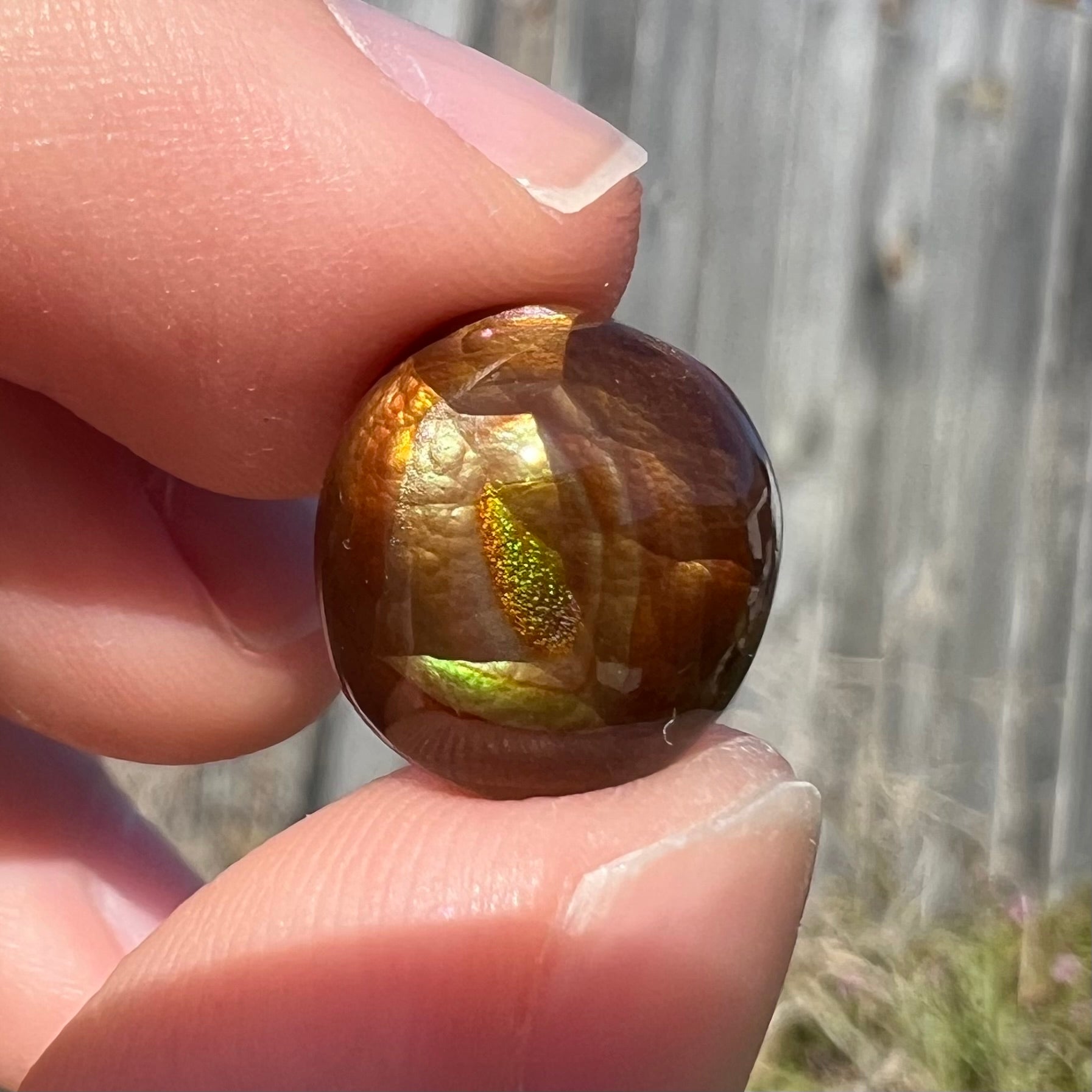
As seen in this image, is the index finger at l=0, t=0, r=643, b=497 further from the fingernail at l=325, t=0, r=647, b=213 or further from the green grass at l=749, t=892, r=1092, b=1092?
the green grass at l=749, t=892, r=1092, b=1092

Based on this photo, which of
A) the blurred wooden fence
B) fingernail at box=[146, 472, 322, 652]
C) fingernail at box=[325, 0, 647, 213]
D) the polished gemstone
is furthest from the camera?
the blurred wooden fence

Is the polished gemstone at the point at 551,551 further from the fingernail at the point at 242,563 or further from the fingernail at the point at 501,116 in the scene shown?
the fingernail at the point at 242,563

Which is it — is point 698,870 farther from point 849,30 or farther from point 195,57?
point 849,30

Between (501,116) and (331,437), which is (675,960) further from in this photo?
(501,116)

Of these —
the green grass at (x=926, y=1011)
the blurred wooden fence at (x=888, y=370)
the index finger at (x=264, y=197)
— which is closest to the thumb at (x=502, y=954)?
the index finger at (x=264, y=197)

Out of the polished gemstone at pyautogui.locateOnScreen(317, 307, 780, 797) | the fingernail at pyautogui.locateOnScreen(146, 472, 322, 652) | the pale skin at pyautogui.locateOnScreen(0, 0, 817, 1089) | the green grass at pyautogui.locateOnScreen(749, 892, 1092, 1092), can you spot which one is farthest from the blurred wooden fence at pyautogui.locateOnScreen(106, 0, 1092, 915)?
the polished gemstone at pyautogui.locateOnScreen(317, 307, 780, 797)

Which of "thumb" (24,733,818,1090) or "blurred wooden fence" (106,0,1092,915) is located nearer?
"thumb" (24,733,818,1090)

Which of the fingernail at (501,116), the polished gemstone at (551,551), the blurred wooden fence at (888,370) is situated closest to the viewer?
the polished gemstone at (551,551)
